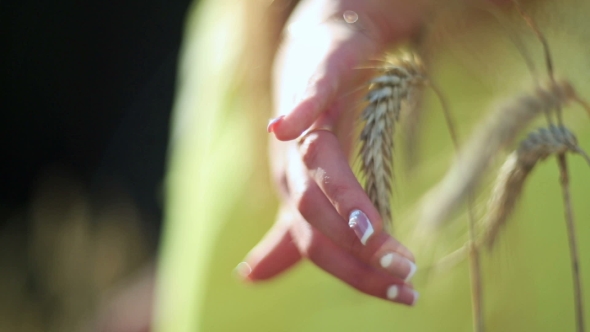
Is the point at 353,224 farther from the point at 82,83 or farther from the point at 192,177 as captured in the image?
the point at 82,83

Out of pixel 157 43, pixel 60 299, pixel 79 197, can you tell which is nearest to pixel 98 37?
pixel 157 43

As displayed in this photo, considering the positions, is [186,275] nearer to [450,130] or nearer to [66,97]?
[450,130]

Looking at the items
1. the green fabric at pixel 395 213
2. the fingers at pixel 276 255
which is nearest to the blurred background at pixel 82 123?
the green fabric at pixel 395 213

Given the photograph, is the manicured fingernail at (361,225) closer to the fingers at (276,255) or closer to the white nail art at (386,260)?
the white nail art at (386,260)

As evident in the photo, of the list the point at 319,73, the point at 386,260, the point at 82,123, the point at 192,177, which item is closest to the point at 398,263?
the point at 386,260

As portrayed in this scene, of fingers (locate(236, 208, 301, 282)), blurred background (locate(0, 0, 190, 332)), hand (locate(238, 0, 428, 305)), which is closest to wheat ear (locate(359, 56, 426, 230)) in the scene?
hand (locate(238, 0, 428, 305))

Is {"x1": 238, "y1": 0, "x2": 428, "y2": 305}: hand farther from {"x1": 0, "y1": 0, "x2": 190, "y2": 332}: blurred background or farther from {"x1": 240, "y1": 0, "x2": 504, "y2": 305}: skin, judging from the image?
{"x1": 0, "y1": 0, "x2": 190, "y2": 332}: blurred background
